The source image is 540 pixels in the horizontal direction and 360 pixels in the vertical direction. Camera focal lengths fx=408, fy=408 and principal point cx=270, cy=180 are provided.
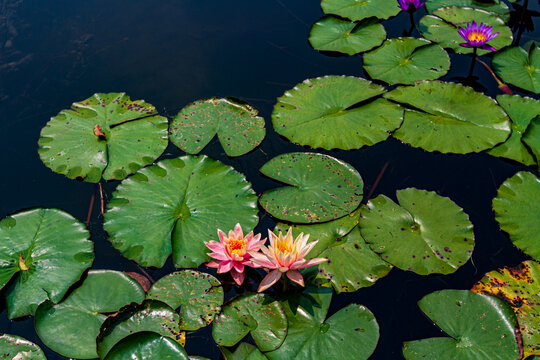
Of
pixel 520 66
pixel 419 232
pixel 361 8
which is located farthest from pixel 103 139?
pixel 520 66

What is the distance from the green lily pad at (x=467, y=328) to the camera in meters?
2.14

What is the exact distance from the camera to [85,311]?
7.66 feet

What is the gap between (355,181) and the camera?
2.92 m

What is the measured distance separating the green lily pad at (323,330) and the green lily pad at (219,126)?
130 cm

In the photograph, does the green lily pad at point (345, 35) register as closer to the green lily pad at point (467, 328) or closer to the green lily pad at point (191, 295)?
the green lily pad at point (467, 328)

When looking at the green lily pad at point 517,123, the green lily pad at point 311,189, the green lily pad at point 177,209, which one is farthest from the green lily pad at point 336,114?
the green lily pad at point 517,123

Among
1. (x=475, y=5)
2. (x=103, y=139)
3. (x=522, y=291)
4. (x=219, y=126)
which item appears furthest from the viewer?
(x=475, y=5)

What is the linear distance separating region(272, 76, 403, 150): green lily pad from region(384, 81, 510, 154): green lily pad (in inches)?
5.4

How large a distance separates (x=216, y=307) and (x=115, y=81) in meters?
2.57

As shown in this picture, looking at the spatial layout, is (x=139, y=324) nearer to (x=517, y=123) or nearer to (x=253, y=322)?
(x=253, y=322)

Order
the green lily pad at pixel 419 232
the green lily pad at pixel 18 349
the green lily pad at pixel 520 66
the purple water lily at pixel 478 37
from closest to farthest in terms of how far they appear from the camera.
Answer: the green lily pad at pixel 18 349
the green lily pad at pixel 419 232
the purple water lily at pixel 478 37
the green lily pad at pixel 520 66

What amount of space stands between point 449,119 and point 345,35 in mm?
1465

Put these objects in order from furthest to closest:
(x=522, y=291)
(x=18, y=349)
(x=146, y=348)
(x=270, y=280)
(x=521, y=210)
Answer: (x=521, y=210) < (x=522, y=291) < (x=270, y=280) < (x=18, y=349) < (x=146, y=348)

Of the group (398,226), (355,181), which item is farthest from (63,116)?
(398,226)
